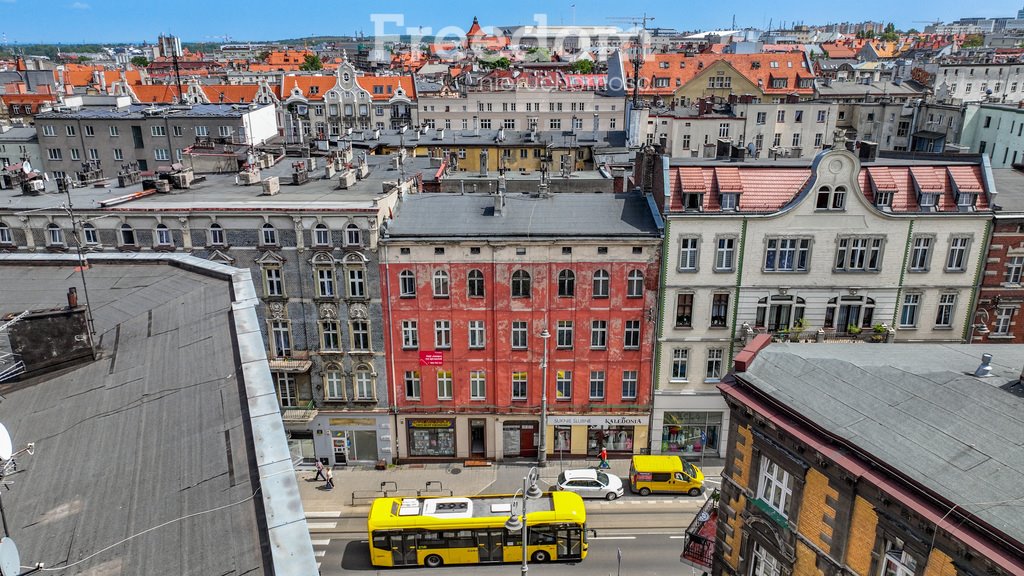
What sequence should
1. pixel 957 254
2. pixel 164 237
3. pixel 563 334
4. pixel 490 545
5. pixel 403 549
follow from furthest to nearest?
pixel 563 334
pixel 164 237
pixel 957 254
pixel 403 549
pixel 490 545

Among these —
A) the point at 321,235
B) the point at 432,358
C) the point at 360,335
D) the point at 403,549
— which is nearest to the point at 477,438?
the point at 432,358

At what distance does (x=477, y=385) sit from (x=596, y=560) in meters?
12.6

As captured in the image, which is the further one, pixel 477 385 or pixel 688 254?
pixel 477 385

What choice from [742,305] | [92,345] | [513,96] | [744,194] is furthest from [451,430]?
[513,96]

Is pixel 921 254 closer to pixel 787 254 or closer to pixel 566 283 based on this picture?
pixel 787 254

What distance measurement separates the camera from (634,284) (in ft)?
132

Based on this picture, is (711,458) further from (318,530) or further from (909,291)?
(318,530)

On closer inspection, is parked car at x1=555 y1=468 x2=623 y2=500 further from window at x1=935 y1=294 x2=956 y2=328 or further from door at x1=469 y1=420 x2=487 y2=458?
window at x1=935 y1=294 x2=956 y2=328

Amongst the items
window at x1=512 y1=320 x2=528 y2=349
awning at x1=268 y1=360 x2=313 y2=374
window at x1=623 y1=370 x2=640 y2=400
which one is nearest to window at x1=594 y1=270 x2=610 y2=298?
window at x1=512 y1=320 x2=528 y2=349

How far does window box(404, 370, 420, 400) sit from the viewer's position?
4228 centimetres

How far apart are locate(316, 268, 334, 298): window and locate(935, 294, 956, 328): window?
35.7 meters

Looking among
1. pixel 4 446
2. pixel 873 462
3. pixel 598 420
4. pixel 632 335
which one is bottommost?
pixel 598 420

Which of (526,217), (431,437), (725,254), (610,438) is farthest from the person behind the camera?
(610,438)

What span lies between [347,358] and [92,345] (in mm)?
22582
